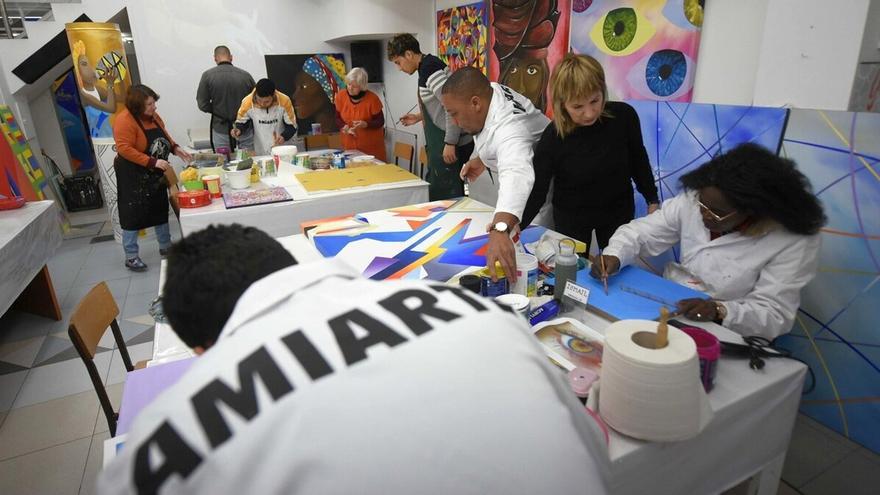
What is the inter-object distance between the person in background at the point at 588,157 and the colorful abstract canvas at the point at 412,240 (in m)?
0.19

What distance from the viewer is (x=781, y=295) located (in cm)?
144

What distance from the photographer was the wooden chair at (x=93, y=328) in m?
1.46

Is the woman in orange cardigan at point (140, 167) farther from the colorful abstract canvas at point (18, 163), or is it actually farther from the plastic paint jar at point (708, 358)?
the plastic paint jar at point (708, 358)

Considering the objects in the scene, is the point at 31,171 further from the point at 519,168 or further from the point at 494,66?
the point at 519,168

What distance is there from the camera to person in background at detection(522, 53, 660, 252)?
184 centimetres

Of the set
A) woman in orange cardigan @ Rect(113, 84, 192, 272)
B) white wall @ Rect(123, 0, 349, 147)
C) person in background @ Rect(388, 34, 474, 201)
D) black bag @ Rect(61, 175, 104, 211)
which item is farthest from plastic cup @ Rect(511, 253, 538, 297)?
black bag @ Rect(61, 175, 104, 211)

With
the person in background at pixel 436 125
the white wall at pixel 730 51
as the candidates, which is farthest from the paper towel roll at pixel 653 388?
the person in background at pixel 436 125

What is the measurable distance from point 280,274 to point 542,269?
1.20 meters

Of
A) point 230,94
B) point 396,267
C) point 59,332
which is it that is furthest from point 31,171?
point 396,267

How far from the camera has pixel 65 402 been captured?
7.95 ft

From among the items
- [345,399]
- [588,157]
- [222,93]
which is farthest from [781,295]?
[222,93]

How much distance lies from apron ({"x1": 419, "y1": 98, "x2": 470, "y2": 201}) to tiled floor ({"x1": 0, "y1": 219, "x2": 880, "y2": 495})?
2043 millimetres

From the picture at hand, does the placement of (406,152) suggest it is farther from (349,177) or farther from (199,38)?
(199,38)

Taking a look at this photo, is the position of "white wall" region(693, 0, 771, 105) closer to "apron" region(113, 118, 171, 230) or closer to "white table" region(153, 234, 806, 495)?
"white table" region(153, 234, 806, 495)
